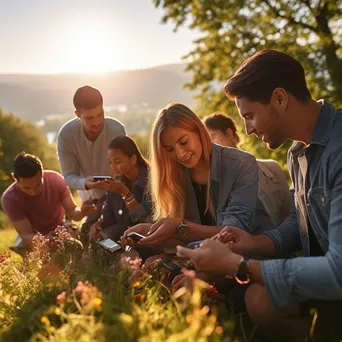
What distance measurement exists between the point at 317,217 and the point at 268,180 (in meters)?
1.86

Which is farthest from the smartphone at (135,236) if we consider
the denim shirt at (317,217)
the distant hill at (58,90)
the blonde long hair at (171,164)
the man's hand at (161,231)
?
the distant hill at (58,90)

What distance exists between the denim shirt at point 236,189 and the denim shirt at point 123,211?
50.2 inches

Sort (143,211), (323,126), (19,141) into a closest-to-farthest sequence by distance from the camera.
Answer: (323,126) < (143,211) < (19,141)

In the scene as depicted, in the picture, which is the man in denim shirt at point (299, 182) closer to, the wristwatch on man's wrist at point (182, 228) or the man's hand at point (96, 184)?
the wristwatch on man's wrist at point (182, 228)

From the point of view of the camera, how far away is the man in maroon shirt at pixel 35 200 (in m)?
6.03

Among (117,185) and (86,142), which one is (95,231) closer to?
(117,185)

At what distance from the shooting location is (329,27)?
12328mm

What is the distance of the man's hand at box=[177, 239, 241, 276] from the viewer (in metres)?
2.58

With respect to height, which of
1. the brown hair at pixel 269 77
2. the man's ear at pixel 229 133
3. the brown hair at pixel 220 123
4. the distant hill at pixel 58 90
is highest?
the distant hill at pixel 58 90

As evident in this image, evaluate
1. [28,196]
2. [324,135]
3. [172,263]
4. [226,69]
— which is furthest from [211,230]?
[226,69]

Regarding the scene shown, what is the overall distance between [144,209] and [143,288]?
6.39ft

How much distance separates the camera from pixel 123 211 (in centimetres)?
596

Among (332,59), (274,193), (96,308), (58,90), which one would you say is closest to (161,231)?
(96,308)

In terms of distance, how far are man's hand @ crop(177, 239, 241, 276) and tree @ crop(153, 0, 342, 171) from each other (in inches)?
326
